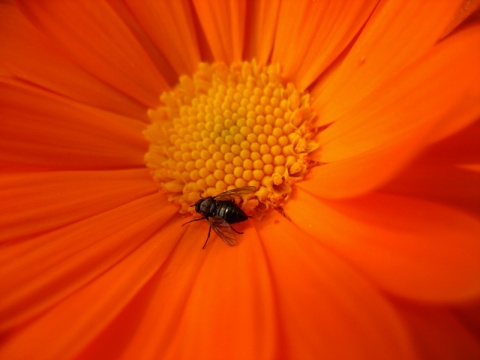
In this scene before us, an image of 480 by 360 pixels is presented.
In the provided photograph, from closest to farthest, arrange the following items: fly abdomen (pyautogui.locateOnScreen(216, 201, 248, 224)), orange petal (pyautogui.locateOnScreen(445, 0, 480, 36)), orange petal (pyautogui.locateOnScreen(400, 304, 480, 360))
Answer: orange petal (pyautogui.locateOnScreen(400, 304, 480, 360))
orange petal (pyautogui.locateOnScreen(445, 0, 480, 36))
fly abdomen (pyautogui.locateOnScreen(216, 201, 248, 224))

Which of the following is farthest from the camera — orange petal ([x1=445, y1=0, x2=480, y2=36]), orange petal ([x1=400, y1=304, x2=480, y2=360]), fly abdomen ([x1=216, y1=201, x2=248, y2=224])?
fly abdomen ([x1=216, y1=201, x2=248, y2=224])

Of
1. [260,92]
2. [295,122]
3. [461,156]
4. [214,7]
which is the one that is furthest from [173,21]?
[461,156]

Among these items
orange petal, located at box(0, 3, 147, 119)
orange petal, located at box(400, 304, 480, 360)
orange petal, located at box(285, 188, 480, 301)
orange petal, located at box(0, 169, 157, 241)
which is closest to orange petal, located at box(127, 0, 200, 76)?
orange petal, located at box(0, 3, 147, 119)

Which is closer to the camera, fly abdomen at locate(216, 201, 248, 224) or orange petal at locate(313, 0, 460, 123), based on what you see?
orange petal at locate(313, 0, 460, 123)

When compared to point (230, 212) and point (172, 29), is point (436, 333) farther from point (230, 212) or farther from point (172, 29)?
point (172, 29)

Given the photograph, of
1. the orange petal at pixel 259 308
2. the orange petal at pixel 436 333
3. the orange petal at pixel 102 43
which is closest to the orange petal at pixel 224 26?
the orange petal at pixel 102 43

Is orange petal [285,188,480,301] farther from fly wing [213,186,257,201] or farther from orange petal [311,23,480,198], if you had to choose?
fly wing [213,186,257,201]

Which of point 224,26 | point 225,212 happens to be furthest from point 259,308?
point 224,26
